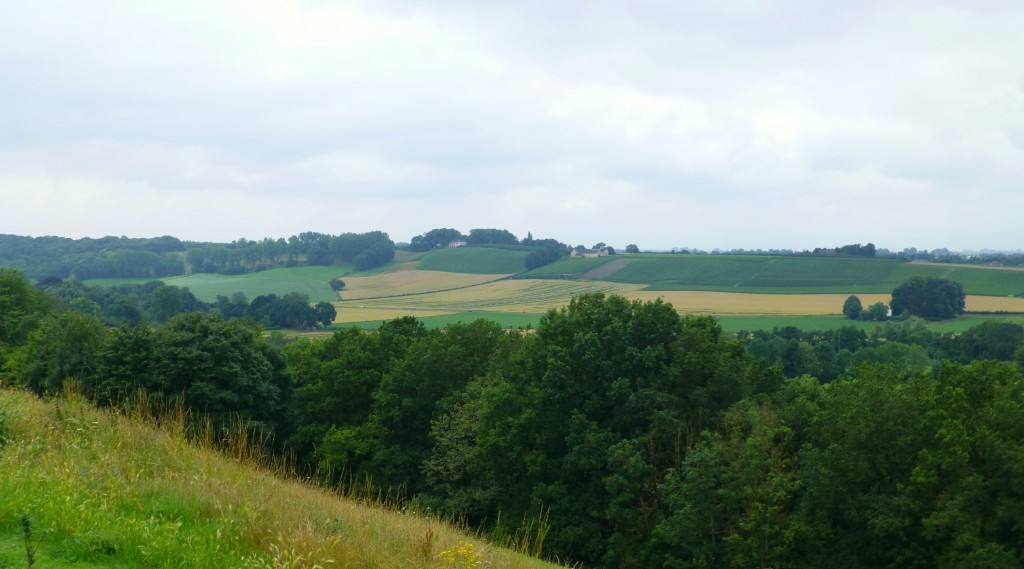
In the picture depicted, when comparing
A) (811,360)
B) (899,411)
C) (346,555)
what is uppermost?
(346,555)

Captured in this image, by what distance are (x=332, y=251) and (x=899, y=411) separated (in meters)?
147

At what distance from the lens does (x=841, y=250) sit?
429 ft

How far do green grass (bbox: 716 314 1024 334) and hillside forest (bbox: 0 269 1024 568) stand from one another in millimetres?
47600

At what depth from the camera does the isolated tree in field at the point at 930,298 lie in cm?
8950

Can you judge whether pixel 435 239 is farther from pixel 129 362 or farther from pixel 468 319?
pixel 129 362

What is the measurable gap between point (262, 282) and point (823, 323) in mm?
90927

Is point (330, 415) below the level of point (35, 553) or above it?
below

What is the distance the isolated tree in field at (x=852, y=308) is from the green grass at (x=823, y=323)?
1.22 metres

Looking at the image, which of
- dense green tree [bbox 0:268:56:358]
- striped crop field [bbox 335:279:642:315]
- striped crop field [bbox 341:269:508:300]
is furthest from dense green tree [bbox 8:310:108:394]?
striped crop field [bbox 341:269:508:300]

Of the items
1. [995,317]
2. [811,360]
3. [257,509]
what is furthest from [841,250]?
[257,509]

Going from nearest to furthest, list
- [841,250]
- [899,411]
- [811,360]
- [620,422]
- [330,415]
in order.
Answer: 1. [899,411]
2. [620,422]
3. [330,415]
4. [811,360]
5. [841,250]

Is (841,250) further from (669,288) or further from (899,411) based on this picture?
(899,411)

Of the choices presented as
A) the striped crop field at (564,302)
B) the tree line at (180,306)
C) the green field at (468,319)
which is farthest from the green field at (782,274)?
the tree line at (180,306)

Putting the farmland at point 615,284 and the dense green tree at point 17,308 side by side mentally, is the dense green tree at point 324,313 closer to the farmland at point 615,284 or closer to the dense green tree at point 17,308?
the farmland at point 615,284
